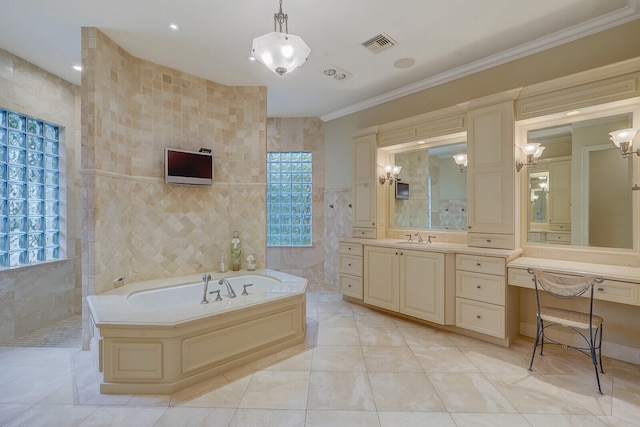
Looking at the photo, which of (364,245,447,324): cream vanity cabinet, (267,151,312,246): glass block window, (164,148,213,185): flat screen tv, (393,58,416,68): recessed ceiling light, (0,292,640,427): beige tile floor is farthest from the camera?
(267,151,312,246): glass block window

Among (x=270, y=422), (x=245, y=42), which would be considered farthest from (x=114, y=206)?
(x=270, y=422)

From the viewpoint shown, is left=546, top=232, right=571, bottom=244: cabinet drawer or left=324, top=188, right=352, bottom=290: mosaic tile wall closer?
left=546, top=232, right=571, bottom=244: cabinet drawer

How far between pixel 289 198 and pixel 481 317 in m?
3.51

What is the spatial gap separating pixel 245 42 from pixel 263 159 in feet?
4.74

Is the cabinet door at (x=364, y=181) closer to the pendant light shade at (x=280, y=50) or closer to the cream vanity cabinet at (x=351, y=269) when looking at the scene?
the cream vanity cabinet at (x=351, y=269)

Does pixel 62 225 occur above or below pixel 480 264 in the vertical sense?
above

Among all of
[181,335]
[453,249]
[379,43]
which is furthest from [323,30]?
[181,335]

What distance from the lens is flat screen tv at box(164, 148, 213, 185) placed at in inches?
131

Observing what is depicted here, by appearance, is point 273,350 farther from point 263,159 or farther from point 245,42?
point 245,42

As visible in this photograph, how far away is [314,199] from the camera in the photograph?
5.16 meters

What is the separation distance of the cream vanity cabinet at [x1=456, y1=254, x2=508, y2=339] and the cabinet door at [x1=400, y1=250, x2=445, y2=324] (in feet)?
0.59

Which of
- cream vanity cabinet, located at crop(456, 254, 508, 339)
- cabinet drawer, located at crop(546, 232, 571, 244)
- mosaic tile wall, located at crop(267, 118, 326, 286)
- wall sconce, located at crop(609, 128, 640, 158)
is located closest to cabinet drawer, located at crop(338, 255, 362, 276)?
mosaic tile wall, located at crop(267, 118, 326, 286)

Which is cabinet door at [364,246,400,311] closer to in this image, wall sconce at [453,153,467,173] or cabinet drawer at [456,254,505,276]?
cabinet drawer at [456,254,505,276]

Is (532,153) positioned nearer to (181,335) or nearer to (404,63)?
(404,63)
